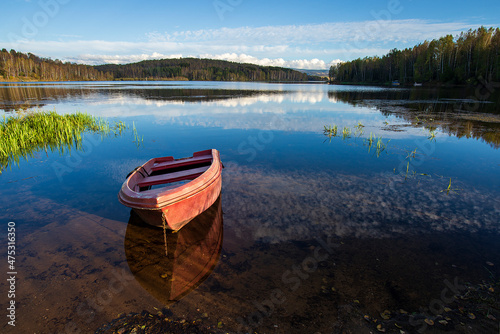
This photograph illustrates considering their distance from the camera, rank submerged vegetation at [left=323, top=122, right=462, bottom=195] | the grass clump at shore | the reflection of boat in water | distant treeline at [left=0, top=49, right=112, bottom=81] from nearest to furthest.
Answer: the reflection of boat in water < submerged vegetation at [left=323, top=122, right=462, bottom=195] < the grass clump at shore < distant treeline at [left=0, top=49, right=112, bottom=81]

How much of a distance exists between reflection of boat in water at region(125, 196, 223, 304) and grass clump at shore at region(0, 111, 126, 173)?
8.00 metres

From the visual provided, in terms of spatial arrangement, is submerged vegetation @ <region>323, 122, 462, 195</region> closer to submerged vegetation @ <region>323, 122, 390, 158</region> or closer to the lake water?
submerged vegetation @ <region>323, 122, 390, 158</region>

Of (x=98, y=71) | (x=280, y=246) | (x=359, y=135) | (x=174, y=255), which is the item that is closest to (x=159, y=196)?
(x=174, y=255)

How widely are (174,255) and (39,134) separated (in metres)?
13.0

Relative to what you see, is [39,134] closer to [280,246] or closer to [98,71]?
[280,246]

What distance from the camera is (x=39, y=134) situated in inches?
511

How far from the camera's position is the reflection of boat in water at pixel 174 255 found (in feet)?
12.8

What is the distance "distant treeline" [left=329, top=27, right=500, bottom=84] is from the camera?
56094 millimetres

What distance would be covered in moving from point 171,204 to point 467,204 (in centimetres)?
722

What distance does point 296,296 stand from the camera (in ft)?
12.2

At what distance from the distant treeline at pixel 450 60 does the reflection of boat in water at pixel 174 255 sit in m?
73.1

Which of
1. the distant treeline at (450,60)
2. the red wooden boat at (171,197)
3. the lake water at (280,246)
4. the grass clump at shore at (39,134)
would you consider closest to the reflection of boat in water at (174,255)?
the lake water at (280,246)

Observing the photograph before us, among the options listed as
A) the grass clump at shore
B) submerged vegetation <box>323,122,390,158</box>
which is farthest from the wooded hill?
submerged vegetation <box>323,122,390,158</box>

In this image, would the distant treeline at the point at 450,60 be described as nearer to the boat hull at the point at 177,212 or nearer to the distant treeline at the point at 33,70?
the boat hull at the point at 177,212
